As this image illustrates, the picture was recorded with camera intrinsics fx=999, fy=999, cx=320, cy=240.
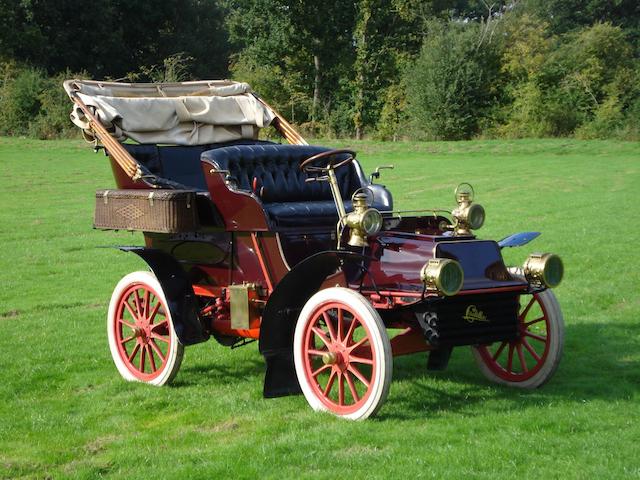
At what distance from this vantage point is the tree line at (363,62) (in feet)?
147

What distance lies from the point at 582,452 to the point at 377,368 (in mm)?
1309

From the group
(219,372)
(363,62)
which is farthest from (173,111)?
(363,62)

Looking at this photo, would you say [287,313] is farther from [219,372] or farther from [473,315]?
[219,372]

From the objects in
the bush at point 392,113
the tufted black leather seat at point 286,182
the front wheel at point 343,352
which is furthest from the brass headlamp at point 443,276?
the bush at point 392,113

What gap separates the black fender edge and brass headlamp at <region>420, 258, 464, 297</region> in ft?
1.85

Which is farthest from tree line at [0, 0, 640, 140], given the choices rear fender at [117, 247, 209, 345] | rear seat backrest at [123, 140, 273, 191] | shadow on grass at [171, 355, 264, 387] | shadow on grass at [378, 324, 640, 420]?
rear fender at [117, 247, 209, 345]

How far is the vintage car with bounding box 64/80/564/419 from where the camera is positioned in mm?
6562

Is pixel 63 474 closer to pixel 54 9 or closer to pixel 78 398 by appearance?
pixel 78 398

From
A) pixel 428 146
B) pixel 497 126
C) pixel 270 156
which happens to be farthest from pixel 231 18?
pixel 270 156

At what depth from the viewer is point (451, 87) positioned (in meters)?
45.0

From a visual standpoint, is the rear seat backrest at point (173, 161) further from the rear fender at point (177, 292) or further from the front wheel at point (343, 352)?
the front wheel at point (343, 352)

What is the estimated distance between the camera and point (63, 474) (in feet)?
18.6

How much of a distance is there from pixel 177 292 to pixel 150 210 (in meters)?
0.70

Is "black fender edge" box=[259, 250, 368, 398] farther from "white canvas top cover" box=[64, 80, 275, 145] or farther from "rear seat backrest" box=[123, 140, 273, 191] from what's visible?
"white canvas top cover" box=[64, 80, 275, 145]
